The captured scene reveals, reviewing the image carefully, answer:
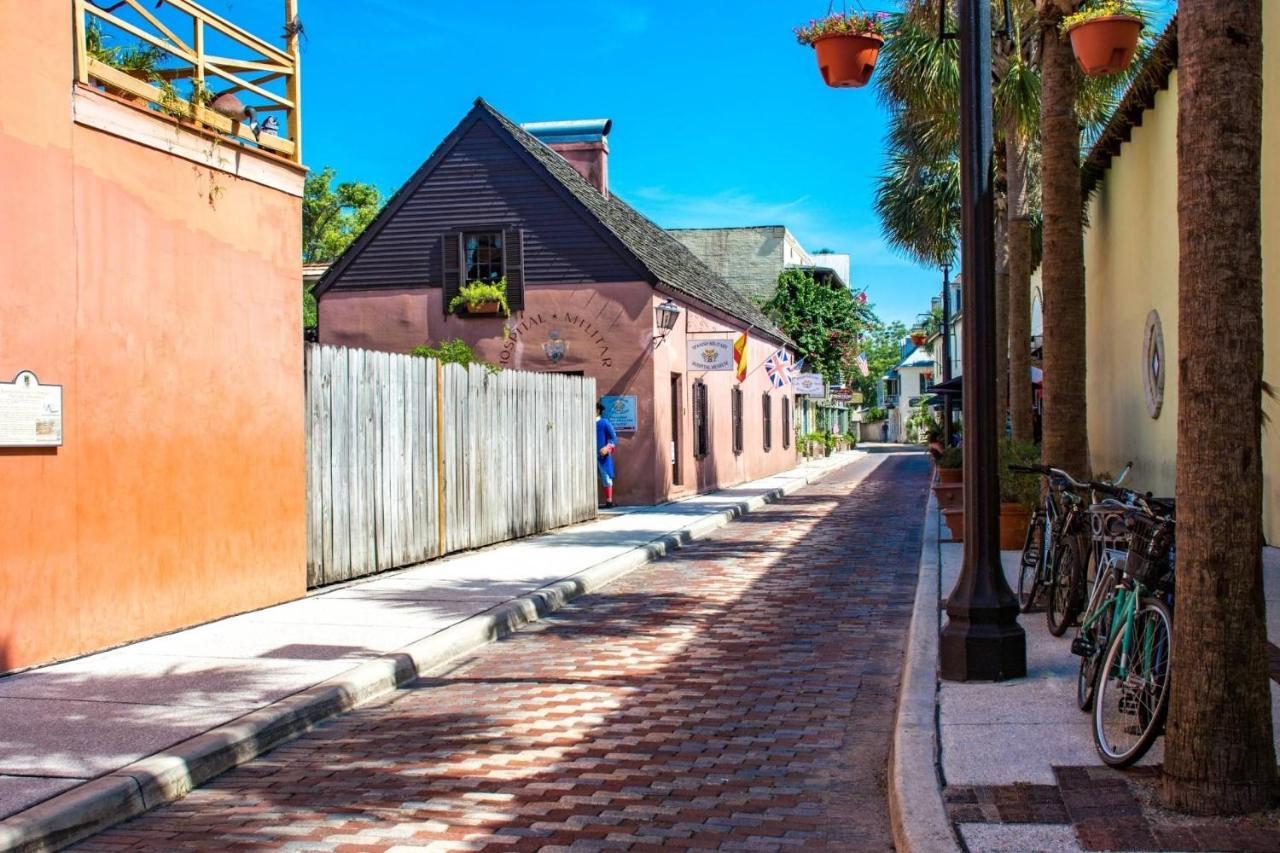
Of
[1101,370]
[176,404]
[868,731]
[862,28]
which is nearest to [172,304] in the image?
[176,404]

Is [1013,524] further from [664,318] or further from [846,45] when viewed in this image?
[664,318]

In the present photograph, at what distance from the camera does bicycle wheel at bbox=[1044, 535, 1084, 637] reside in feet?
24.9

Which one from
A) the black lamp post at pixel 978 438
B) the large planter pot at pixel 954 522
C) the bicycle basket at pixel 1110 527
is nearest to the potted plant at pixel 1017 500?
the large planter pot at pixel 954 522

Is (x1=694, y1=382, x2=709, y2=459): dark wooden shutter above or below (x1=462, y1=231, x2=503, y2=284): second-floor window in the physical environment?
below

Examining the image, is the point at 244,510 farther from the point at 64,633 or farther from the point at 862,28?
the point at 862,28

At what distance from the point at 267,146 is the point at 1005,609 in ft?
22.6

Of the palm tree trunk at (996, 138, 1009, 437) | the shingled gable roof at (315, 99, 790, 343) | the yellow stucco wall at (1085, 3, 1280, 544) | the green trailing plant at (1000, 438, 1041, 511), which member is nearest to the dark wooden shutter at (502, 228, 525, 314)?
the shingled gable roof at (315, 99, 790, 343)

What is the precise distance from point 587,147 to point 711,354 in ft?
17.6

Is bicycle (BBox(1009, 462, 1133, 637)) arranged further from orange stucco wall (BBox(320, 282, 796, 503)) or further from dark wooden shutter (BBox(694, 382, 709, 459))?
dark wooden shutter (BBox(694, 382, 709, 459))

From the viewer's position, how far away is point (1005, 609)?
6.99 m

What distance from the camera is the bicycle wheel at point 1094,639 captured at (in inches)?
222

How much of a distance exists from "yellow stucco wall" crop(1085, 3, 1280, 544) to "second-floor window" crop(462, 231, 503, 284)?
33.3ft

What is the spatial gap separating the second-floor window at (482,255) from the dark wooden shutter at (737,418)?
953cm

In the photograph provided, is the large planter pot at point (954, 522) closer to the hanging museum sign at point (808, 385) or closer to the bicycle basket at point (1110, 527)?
the bicycle basket at point (1110, 527)
